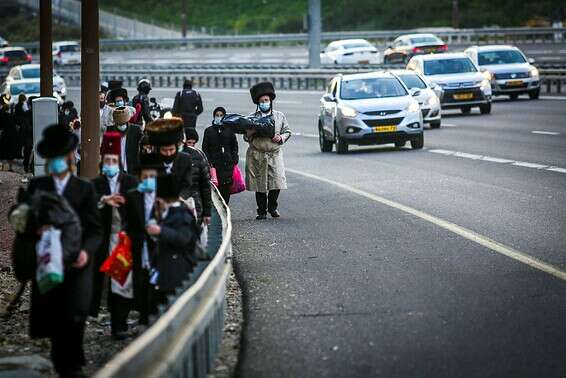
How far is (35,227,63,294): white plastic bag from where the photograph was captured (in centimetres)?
830

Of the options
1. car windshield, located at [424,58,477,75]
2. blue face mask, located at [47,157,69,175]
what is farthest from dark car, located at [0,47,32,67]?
blue face mask, located at [47,157,69,175]

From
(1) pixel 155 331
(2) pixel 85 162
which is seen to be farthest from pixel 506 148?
(1) pixel 155 331

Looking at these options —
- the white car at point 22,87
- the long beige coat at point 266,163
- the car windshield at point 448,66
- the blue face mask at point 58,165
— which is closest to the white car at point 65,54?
the white car at point 22,87

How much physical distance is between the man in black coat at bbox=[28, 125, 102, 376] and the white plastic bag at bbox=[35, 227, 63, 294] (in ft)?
0.56

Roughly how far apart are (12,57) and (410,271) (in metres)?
68.4

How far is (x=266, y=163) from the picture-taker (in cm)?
1802

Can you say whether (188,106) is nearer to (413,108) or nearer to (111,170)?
(413,108)

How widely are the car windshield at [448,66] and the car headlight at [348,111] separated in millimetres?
10893

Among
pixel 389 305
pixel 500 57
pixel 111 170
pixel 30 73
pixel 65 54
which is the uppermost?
pixel 65 54

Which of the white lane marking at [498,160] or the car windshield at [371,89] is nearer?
the white lane marking at [498,160]

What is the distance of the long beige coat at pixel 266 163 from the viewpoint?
18.0m

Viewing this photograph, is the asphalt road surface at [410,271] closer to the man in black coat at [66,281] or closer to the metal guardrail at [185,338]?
the metal guardrail at [185,338]

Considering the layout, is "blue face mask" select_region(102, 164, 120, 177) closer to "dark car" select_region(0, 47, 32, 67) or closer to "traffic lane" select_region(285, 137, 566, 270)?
"traffic lane" select_region(285, 137, 566, 270)

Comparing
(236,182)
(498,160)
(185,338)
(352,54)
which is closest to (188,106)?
(498,160)
